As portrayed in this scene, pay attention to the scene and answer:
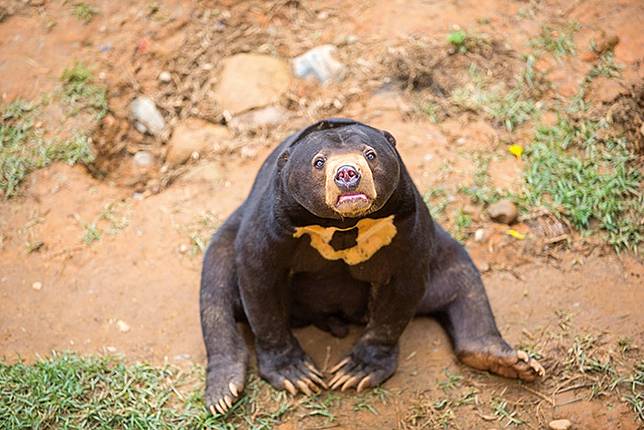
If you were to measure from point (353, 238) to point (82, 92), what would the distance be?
3063 mm

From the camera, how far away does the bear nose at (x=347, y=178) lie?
3.67 metres

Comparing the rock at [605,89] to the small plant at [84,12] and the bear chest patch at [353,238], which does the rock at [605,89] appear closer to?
the bear chest patch at [353,238]

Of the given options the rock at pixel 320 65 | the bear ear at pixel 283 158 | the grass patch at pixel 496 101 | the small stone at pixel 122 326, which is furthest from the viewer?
the rock at pixel 320 65

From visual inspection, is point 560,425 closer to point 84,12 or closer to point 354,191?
point 354,191

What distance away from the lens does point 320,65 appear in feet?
22.6

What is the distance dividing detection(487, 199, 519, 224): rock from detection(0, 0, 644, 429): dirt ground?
7 centimetres

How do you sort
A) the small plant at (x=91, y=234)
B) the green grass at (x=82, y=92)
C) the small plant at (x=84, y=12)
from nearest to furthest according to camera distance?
the small plant at (x=91, y=234), the green grass at (x=82, y=92), the small plant at (x=84, y=12)

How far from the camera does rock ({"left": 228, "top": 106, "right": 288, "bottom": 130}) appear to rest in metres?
6.59

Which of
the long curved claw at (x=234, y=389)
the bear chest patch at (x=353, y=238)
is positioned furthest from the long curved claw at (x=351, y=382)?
the bear chest patch at (x=353, y=238)

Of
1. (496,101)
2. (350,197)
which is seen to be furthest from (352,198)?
(496,101)

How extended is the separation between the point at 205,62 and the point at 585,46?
275 cm

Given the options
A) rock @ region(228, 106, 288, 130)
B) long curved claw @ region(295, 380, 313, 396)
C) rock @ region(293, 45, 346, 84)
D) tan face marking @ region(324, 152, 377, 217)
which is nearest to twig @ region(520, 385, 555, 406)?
long curved claw @ region(295, 380, 313, 396)

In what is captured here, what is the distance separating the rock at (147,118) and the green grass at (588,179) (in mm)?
2620

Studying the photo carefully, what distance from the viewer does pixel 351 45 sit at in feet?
22.8
